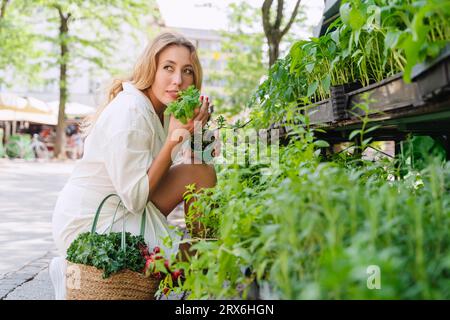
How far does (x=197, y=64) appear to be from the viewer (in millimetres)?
3148

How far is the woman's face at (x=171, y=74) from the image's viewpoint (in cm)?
293

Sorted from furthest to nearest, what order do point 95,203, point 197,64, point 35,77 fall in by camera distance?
point 35,77, point 197,64, point 95,203

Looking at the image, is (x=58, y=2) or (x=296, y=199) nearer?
(x=296, y=199)

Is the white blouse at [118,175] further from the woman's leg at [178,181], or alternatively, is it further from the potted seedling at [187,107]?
the potted seedling at [187,107]

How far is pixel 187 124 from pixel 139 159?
0.95 feet

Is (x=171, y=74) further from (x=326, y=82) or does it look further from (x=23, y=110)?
(x=23, y=110)

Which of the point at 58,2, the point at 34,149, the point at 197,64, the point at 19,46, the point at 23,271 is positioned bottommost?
the point at 23,271

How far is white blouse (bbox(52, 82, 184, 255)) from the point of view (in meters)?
2.40

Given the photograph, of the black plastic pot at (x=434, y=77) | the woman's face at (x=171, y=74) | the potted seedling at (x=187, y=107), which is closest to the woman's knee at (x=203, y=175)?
the potted seedling at (x=187, y=107)

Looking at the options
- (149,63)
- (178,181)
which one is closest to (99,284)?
(178,181)

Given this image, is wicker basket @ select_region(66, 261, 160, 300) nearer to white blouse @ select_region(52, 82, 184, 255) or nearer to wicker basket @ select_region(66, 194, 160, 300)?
wicker basket @ select_region(66, 194, 160, 300)
